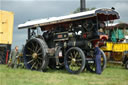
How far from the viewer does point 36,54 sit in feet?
37.2

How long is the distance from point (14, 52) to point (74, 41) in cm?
404

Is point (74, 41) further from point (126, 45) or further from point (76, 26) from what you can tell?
point (126, 45)

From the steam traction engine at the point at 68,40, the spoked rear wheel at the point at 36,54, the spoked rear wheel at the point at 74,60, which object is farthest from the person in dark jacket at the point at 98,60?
the spoked rear wheel at the point at 36,54

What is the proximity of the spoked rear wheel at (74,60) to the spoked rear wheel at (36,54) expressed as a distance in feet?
3.97

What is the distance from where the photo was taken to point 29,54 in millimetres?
12125

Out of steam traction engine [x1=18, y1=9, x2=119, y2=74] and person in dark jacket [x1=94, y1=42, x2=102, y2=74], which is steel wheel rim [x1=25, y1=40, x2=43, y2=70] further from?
person in dark jacket [x1=94, y1=42, x2=102, y2=74]

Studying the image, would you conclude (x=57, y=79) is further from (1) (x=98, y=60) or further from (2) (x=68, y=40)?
(2) (x=68, y=40)

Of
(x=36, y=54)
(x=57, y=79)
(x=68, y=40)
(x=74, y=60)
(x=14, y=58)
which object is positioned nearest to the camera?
(x=57, y=79)

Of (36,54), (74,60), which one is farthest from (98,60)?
(36,54)

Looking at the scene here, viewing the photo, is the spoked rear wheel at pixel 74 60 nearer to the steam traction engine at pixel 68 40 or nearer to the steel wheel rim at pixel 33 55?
the steam traction engine at pixel 68 40

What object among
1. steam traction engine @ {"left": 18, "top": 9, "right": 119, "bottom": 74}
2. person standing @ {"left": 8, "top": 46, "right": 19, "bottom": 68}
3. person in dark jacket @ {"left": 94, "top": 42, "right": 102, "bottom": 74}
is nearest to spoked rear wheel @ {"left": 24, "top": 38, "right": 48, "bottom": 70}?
steam traction engine @ {"left": 18, "top": 9, "right": 119, "bottom": 74}

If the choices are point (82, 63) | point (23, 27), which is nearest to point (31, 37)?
point (23, 27)

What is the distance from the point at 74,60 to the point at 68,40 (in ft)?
4.04

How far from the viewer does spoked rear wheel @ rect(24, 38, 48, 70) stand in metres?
11.0
